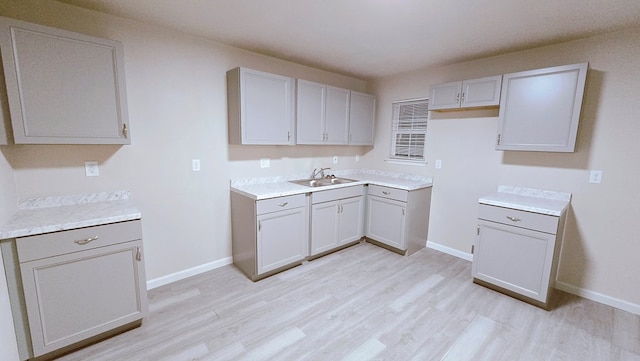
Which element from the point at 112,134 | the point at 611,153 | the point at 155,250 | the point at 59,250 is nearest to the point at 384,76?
the point at 611,153

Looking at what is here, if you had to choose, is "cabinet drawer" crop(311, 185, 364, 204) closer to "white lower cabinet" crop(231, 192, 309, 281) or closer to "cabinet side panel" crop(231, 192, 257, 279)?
"white lower cabinet" crop(231, 192, 309, 281)

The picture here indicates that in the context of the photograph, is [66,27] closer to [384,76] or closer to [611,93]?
[384,76]

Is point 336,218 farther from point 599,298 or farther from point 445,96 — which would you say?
point 599,298

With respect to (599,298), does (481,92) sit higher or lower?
higher

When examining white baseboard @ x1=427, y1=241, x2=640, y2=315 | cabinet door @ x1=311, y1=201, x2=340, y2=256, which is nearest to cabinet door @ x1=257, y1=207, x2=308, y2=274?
cabinet door @ x1=311, y1=201, x2=340, y2=256

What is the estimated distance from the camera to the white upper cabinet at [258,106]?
2.64m

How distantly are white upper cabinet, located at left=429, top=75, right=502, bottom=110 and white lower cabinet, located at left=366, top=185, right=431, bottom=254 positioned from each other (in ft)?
3.57

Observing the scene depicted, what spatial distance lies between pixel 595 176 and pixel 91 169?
14.3 feet

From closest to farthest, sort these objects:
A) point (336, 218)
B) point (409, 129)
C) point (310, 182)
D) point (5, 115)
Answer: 1. point (5, 115)
2. point (336, 218)
3. point (310, 182)
4. point (409, 129)

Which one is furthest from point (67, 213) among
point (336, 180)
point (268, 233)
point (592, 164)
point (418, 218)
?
point (592, 164)

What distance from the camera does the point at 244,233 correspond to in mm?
2779

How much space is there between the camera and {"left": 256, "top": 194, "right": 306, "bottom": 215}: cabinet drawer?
258cm

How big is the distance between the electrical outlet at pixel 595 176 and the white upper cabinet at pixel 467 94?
1.02 metres

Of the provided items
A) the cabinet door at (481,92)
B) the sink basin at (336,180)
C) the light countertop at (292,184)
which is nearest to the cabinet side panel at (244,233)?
the light countertop at (292,184)
